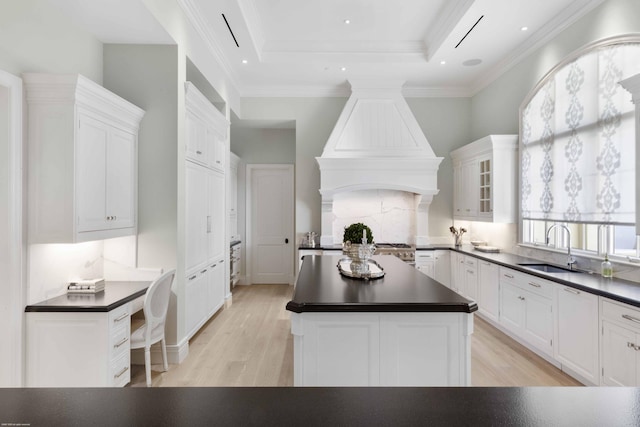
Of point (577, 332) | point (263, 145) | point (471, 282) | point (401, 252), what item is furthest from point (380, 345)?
point (263, 145)

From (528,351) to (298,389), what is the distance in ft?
12.0

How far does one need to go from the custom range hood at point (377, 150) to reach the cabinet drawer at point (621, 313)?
3022 millimetres

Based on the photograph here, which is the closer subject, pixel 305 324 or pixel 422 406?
pixel 422 406

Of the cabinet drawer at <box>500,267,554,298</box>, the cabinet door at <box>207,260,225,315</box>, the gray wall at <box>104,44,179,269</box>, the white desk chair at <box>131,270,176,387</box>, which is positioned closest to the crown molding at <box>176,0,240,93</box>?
the gray wall at <box>104,44,179,269</box>

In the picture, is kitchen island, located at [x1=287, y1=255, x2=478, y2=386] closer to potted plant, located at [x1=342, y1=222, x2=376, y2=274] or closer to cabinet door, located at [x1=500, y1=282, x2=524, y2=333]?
potted plant, located at [x1=342, y1=222, x2=376, y2=274]

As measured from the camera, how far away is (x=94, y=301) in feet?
7.98

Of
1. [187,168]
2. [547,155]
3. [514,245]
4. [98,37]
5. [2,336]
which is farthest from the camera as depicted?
[514,245]

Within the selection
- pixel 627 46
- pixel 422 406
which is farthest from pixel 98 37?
pixel 627 46

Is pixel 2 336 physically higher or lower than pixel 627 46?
lower

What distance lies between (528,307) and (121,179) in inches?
158

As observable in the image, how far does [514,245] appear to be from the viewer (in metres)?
4.49

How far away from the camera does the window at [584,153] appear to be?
2865 mm

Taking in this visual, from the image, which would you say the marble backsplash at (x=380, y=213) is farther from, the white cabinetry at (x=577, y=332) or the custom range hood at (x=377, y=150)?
the white cabinetry at (x=577, y=332)

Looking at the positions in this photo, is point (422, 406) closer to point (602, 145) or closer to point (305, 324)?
point (305, 324)
